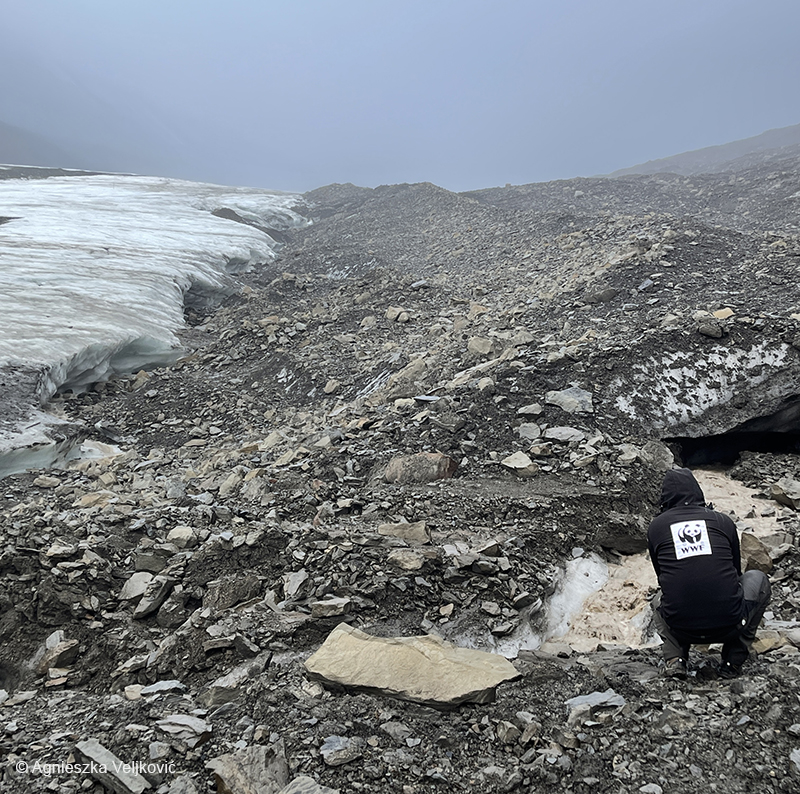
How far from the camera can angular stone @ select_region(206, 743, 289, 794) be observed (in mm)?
2637

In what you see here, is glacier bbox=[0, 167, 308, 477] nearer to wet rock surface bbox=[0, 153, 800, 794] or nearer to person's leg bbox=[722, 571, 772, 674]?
wet rock surface bbox=[0, 153, 800, 794]

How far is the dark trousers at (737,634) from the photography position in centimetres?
309

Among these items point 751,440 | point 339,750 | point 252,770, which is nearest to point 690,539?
point 339,750

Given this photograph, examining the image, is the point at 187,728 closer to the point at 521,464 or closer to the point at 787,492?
the point at 521,464

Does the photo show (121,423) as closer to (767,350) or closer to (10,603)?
(10,603)

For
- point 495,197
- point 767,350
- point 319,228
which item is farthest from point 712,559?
point 495,197

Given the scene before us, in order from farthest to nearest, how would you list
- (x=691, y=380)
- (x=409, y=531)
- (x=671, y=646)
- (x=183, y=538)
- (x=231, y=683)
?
1. (x=691, y=380)
2. (x=409, y=531)
3. (x=183, y=538)
4. (x=231, y=683)
5. (x=671, y=646)

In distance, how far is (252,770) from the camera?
2707 mm

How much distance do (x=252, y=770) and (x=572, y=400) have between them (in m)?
5.74

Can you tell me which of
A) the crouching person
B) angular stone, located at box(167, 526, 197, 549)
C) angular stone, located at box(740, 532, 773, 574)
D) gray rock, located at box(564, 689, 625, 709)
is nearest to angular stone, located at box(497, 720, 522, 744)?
gray rock, located at box(564, 689, 625, 709)

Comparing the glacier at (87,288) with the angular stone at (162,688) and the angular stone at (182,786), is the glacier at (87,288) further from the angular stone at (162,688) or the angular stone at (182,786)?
the angular stone at (182,786)

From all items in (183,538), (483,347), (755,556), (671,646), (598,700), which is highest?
(483,347)

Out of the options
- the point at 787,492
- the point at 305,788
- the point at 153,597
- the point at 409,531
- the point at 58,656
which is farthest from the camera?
the point at 787,492

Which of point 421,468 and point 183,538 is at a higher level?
point 183,538
